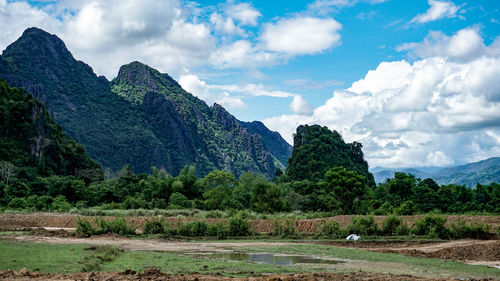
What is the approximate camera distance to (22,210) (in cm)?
4878

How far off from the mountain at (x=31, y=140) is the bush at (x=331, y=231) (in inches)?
2331

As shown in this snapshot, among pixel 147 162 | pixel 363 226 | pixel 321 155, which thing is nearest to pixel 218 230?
pixel 363 226

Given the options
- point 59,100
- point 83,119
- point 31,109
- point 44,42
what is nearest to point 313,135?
point 31,109

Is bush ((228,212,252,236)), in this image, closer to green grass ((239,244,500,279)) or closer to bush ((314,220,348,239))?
bush ((314,220,348,239))

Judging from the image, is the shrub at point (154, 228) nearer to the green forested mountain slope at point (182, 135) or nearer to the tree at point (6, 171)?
the tree at point (6, 171)

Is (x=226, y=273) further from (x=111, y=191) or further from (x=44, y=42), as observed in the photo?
(x=44, y=42)

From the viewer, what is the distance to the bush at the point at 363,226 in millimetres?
32972

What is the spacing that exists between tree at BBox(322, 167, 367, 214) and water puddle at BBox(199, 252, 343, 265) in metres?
28.2

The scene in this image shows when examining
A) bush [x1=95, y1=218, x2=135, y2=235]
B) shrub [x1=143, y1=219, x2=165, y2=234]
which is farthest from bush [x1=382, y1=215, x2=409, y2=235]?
bush [x1=95, y1=218, x2=135, y2=235]

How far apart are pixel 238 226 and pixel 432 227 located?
14.7 metres

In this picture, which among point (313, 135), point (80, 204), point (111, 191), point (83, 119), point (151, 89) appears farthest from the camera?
point (151, 89)

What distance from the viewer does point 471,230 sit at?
30672 mm

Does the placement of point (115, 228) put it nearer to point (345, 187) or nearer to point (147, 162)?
point (345, 187)

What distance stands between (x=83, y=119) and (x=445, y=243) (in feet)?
475
